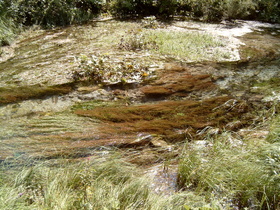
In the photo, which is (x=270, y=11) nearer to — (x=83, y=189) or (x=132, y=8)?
(x=132, y=8)

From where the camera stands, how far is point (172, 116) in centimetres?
373

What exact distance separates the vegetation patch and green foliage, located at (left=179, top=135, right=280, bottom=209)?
82 cm

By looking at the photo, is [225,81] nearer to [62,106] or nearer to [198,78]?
[198,78]

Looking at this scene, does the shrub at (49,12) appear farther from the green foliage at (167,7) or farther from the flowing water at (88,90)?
the green foliage at (167,7)

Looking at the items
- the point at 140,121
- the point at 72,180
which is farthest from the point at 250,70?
the point at 72,180

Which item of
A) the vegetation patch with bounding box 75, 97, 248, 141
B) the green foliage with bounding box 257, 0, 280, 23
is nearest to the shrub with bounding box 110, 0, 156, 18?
the green foliage with bounding box 257, 0, 280, 23

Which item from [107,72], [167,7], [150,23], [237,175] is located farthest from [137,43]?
[237,175]

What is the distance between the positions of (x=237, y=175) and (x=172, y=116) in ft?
5.32

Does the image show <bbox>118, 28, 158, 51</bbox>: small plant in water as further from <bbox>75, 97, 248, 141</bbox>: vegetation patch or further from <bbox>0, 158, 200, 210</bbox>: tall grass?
<bbox>0, 158, 200, 210</bbox>: tall grass

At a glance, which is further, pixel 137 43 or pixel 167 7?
pixel 167 7

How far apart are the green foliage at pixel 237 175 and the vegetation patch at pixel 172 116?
82 cm

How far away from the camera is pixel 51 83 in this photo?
4625 mm

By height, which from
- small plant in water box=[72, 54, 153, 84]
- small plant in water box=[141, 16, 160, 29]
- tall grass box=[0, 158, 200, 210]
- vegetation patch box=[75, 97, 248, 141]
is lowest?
vegetation patch box=[75, 97, 248, 141]

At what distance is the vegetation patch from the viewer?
338 centimetres
